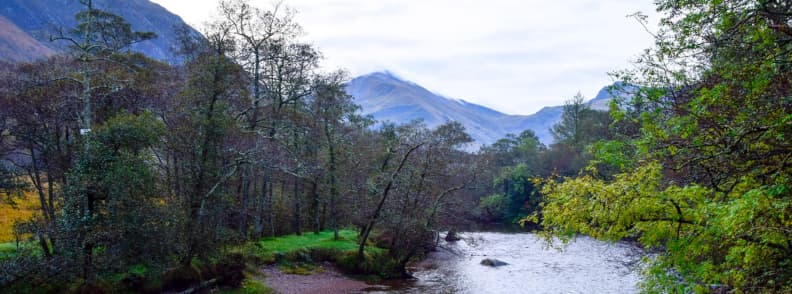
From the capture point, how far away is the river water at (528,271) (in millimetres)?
23328

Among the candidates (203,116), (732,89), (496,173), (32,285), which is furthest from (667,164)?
(496,173)

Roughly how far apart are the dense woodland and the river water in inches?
103

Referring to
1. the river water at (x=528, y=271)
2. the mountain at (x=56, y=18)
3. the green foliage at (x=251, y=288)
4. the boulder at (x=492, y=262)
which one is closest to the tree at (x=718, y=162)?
the river water at (x=528, y=271)

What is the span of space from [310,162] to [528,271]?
14.0 metres

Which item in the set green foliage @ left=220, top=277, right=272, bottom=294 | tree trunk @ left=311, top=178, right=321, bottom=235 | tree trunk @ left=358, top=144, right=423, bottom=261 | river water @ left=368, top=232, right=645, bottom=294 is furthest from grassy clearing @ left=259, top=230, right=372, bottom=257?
river water @ left=368, top=232, right=645, bottom=294

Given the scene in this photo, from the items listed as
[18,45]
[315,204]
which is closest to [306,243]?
[315,204]

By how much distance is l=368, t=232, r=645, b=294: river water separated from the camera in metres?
23.3

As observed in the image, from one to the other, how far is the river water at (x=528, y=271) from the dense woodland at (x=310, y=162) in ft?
8.57

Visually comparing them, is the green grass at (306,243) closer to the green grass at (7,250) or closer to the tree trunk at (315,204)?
the tree trunk at (315,204)

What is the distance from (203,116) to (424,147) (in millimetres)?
14409

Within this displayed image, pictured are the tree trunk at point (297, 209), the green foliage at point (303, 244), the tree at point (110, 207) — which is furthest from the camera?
the tree trunk at point (297, 209)

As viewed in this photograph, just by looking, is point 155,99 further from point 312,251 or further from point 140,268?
point 312,251

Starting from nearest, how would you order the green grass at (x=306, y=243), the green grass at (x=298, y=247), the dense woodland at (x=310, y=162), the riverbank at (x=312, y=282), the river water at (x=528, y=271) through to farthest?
the dense woodland at (x=310, y=162)
the riverbank at (x=312, y=282)
the river water at (x=528, y=271)
the green grass at (x=298, y=247)
the green grass at (x=306, y=243)

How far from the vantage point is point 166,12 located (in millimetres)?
198125
